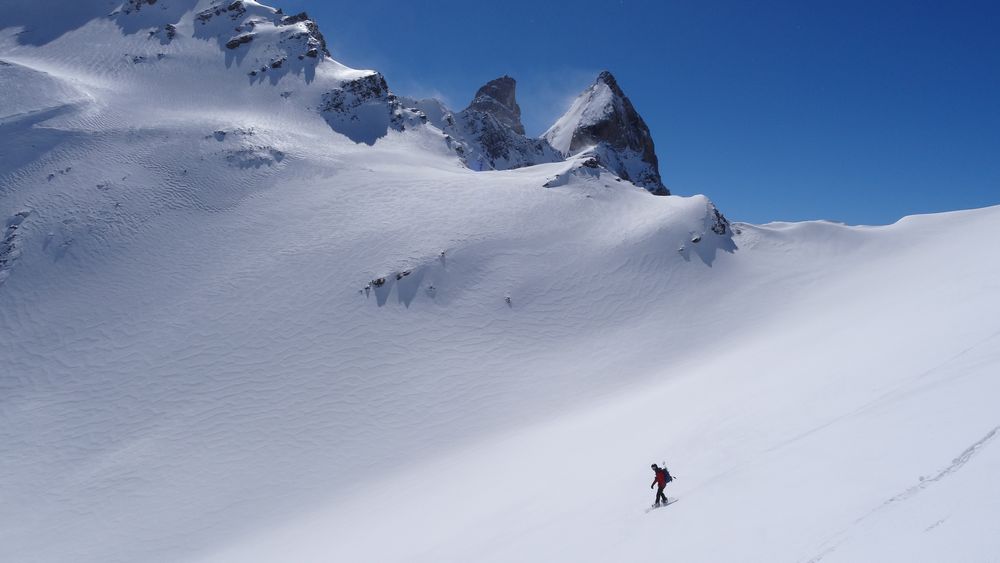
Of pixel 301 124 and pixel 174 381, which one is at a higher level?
pixel 301 124

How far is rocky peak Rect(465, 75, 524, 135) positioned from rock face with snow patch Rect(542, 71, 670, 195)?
1457 cm

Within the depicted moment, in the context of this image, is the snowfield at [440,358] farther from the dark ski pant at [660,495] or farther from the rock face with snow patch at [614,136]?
the rock face with snow patch at [614,136]

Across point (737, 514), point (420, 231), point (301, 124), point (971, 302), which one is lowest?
point (737, 514)

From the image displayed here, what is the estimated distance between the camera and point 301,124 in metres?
54.3

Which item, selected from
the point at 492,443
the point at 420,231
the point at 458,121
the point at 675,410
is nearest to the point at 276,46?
the point at 458,121

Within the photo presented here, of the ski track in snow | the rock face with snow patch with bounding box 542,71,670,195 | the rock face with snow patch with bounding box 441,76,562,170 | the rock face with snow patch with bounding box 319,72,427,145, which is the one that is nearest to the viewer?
the ski track in snow

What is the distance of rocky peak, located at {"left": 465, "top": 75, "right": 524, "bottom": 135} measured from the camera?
127 metres

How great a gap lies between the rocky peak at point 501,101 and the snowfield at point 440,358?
252 feet

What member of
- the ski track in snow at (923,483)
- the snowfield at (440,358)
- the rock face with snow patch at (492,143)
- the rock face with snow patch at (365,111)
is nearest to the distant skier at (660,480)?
the snowfield at (440,358)

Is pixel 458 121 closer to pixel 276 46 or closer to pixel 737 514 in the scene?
pixel 276 46

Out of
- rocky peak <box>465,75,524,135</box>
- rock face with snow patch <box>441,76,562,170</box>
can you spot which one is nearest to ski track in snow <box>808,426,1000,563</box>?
rock face with snow patch <box>441,76,562,170</box>

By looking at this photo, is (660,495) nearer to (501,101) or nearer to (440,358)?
(440,358)

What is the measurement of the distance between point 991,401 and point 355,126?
186ft

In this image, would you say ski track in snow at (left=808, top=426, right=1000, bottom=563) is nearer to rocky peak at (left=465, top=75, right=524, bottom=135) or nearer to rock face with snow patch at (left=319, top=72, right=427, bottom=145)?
rock face with snow patch at (left=319, top=72, right=427, bottom=145)
